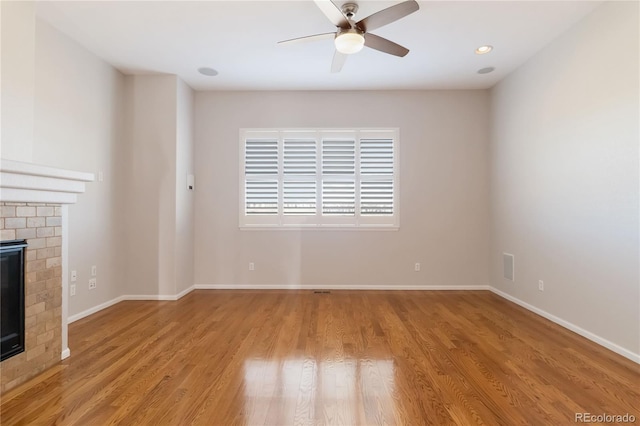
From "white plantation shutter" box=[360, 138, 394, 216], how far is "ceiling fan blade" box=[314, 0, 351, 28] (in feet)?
7.97

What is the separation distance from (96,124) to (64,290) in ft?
7.38

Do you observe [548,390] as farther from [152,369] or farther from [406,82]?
[406,82]

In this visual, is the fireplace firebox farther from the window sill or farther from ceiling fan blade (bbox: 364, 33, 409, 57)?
ceiling fan blade (bbox: 364, 33, 409, 57)

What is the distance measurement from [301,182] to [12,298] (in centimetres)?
346

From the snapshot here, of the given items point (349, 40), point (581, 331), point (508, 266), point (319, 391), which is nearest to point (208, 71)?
point (349, 40)

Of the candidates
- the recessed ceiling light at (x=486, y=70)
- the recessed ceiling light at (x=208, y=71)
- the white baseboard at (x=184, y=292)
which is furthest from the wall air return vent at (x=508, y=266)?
the recessed ceiling light at (x=208, y=71)

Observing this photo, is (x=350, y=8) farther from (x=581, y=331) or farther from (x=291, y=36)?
(x=581, y=331)

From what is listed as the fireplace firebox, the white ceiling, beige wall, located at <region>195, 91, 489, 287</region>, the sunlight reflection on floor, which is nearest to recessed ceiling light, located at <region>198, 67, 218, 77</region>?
the white ceiling

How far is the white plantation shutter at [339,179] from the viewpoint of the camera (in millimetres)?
4930

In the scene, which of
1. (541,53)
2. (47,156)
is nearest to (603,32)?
(541,53)

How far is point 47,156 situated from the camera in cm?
317

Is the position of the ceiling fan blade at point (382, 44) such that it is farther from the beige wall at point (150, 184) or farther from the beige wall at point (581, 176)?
the beige wall at point (150, 184)

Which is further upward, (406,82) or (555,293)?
(406,82)

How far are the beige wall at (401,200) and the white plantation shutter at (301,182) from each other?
37cm
